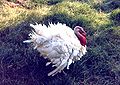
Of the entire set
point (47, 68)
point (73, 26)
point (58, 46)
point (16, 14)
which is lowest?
point (47, 68)

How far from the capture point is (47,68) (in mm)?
4543

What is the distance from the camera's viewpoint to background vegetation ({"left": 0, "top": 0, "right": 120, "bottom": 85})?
4438mm

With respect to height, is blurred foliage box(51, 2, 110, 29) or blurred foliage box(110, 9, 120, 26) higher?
blurred foliage box(51, 2, 110, 29)

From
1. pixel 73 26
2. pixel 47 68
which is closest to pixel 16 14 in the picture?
pixel 73 26

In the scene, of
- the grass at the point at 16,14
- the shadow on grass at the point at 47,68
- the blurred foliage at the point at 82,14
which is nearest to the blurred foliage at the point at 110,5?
the blurred foliage at the point at 82,14

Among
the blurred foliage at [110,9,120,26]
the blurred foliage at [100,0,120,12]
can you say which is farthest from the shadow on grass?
the blurred foliage at [100,0,120,12]

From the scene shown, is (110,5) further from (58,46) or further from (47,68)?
(58,46)

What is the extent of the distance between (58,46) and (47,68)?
507 millimetres

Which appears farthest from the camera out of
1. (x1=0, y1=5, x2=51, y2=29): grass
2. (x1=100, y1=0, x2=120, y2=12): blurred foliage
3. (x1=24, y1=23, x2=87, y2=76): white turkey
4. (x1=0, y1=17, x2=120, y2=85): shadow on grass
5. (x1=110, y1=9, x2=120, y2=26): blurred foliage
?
(x1=100, y1=0, x2=120, y2=12): blurred foliage

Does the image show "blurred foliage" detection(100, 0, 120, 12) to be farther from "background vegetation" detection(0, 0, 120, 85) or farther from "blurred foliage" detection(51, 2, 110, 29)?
"blurred foliage" detection(51, 2, 110, 29)

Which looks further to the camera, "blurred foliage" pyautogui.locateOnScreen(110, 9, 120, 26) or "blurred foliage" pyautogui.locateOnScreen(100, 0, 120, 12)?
"blurred foliage" pyautogui.locateOnScreen(100, 0, 120, 12)

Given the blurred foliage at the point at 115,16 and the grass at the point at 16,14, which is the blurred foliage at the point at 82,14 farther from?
the grass at the point at 16,14

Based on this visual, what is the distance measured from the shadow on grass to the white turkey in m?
0.23

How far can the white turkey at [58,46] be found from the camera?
13.6 feet
